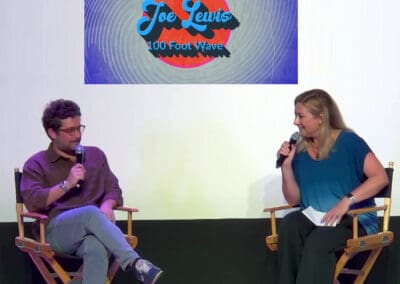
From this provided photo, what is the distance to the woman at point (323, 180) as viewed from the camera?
142 inches

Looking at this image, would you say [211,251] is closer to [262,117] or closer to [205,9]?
[262,117]

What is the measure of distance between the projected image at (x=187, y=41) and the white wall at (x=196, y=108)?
66mm

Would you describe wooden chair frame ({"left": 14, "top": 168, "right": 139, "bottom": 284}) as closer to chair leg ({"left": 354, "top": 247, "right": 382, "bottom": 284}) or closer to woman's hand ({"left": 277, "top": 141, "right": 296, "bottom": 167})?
woman's hand ({"left": 277, "top": 141, "right": 296, "bottom": 167})

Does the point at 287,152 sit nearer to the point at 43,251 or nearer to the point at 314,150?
the point at 314,150

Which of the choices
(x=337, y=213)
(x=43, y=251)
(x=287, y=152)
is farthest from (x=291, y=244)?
(x=43, y=251)

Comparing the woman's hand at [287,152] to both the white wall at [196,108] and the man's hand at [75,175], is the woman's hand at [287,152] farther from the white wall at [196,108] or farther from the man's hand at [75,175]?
the man's hand at [75,175]

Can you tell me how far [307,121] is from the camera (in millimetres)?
3744

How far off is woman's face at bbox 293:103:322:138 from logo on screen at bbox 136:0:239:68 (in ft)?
2.42

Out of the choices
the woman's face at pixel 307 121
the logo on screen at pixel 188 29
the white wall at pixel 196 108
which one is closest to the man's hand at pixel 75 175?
the white wall at pixel 196 108

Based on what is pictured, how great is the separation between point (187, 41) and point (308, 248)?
1.48 m

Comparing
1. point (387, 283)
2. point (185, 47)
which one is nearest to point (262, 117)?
point (185, 47)

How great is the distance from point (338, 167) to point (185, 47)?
1186 millimetres

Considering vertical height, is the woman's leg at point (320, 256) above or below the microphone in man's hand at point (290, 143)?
below

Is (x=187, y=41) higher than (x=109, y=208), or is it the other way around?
(x=187, y=41)
